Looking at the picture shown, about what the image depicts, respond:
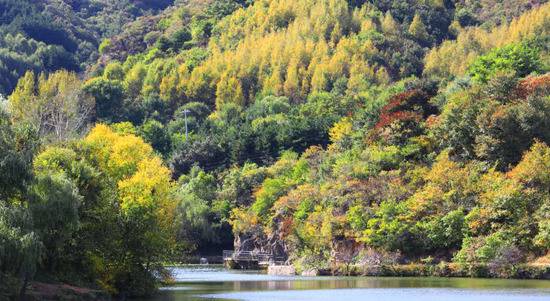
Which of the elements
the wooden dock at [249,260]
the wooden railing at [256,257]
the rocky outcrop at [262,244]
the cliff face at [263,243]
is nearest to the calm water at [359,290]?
the cliff face at [263,243]

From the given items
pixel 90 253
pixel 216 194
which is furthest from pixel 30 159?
pixel 216 194

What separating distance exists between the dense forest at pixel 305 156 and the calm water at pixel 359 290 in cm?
358

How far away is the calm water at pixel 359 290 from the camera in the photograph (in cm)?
5622

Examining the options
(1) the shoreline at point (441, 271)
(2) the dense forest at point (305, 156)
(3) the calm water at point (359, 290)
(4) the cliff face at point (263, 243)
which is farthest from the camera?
(4) the cliff face at point (263, 243)

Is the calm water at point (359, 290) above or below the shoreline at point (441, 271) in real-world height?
below

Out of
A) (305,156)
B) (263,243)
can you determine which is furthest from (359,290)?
(305,156)

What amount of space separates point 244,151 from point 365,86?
31.3 metres

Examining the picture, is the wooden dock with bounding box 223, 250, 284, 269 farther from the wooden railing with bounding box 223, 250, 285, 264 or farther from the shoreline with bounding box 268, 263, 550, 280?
the shoreline with bounding box 268, 263, 550, 280

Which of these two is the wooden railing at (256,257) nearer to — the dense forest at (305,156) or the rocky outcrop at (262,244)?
the rocky outcrop at (262,244)

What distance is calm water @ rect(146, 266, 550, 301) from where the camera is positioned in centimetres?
5622

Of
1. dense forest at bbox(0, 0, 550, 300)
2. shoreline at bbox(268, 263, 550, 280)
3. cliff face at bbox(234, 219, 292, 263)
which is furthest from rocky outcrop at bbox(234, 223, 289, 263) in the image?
shoreline at bbox(268, 263, 550, 280)

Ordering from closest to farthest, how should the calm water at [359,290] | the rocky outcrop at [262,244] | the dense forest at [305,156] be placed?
the calm water at [359,290]
the dense forest at [305,156]
the rocky outcrop at [262,244]

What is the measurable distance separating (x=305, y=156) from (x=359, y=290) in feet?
187

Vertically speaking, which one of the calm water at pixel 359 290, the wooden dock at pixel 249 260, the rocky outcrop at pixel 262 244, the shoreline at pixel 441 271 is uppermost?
the rocky outcrop at pixel 262 244
